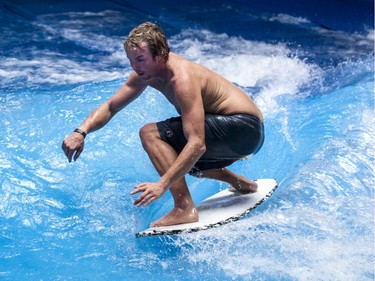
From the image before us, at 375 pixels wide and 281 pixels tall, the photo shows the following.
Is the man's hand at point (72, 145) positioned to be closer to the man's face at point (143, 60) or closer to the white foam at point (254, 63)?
the man's face at point (143, 60)

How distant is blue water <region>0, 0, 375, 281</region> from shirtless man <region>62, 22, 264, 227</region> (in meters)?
0.37

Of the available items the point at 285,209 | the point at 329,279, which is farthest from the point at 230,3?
the point at 329,279

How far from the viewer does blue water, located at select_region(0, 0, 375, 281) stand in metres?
4.09

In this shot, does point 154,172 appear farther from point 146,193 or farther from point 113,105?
point 146,193

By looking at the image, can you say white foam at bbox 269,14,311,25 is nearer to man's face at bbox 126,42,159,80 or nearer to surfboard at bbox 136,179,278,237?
surfboard at bbox 136,179,278,237

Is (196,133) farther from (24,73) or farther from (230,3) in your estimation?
(230,3)

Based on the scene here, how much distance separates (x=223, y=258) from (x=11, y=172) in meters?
1.58

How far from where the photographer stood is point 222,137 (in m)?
4.19

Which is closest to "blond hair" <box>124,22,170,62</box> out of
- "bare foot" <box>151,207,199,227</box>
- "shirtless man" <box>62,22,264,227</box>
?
"shirtless man" <box>62,22,264,227</box>

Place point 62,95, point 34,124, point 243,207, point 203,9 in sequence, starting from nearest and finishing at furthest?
point 243,207
point 34,124
point 62,95
point 203,9

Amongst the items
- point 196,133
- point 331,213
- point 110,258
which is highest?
point 196,133

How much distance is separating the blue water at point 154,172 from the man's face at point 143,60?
36.3 inches

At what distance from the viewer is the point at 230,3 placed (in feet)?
33.9

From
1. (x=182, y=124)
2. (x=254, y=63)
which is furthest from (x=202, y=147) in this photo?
(x=254, y=63)
